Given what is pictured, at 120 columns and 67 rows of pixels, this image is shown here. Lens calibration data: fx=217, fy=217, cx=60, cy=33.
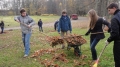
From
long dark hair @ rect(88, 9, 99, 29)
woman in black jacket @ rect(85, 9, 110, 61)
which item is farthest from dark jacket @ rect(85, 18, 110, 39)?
long dark hair @ rect(88, 9, 99, 29)

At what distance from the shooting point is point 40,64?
27.3ft

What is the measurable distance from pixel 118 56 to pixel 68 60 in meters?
3.33

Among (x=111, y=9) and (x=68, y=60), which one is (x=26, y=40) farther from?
(x=111, y=9)

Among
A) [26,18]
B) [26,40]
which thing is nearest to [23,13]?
[26,18]

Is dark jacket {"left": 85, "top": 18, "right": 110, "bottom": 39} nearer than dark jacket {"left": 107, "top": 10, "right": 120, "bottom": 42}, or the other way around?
dark jacket {"left": 107, "top": 10, "right": 120, "bottom": 42}

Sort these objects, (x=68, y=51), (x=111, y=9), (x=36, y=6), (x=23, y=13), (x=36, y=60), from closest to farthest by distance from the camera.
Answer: (x=111, y=9)
(x=36, y=60)
(x=23, y=13)
(x=68, y=51)
(x=36, y=6)

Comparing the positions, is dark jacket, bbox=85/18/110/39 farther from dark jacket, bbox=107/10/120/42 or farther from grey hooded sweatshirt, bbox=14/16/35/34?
grey hooded sweatshirt, bbox=14/16/35/34

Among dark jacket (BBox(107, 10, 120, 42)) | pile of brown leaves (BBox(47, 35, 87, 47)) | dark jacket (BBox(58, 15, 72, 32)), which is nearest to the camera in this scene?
dark jacket (BBox(107, 10, 120, 42))

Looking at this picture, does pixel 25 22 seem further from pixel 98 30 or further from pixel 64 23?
pixel 98 30

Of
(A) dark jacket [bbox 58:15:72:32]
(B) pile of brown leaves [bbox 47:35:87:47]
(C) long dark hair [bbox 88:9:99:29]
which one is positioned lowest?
(B) pile of brown leaves [bbox 47:35:87:47]

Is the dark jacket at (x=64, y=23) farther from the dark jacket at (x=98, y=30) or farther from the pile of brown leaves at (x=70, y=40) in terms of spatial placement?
the dark jacket at (x=98, y=30)

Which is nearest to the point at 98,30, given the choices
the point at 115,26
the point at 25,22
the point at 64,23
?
the point at 115,26

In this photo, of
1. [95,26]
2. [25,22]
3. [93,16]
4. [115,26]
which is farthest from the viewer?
[25,22]

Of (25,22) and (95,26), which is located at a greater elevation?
(95,26)
